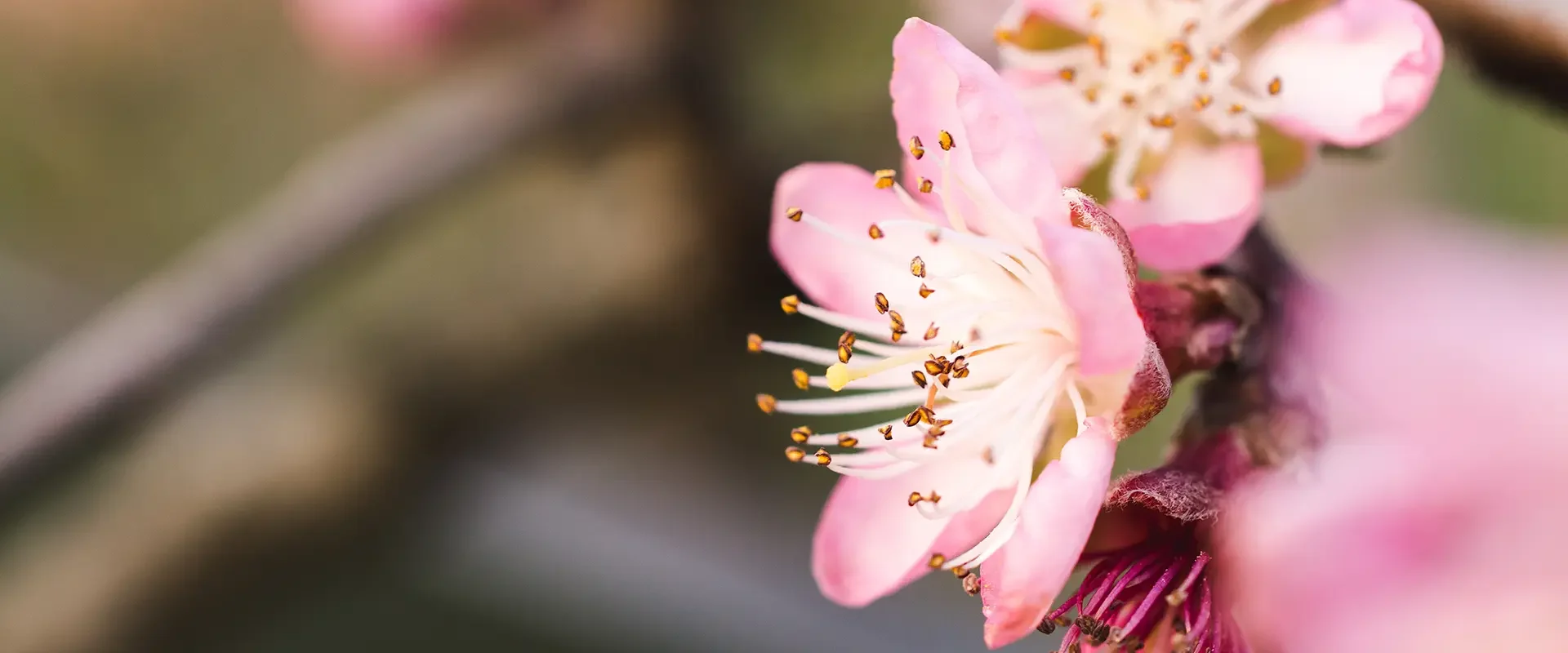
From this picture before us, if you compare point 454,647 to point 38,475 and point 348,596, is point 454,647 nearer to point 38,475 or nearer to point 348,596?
point 348,596

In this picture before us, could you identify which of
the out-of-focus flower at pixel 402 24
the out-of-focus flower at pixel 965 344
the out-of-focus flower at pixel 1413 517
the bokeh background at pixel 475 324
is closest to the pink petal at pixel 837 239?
the out-of-focus flower at pixel 965 344

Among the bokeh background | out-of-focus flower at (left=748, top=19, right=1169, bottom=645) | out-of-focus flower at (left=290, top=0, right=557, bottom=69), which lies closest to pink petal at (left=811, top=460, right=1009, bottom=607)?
out-of-focus flower at (left=748, top=19, right=1169, bottom=645)

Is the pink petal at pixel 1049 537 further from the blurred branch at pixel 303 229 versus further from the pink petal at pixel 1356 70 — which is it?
the blurred branch at pixel 303 229

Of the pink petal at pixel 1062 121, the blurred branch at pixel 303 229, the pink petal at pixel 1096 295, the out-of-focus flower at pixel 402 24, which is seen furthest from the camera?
the out-of-focus flower at pixel 402 24

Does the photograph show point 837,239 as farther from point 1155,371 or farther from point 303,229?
point 303,229

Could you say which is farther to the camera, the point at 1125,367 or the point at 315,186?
the point at 315,186

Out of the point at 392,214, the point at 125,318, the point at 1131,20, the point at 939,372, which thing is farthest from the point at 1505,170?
the point at 125,318
